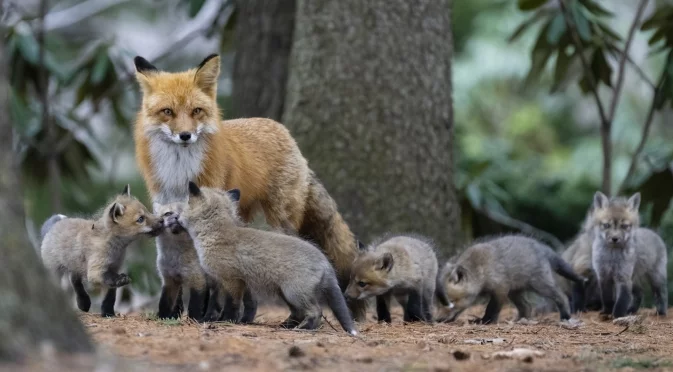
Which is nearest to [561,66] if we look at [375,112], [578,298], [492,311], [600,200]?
[600,200]

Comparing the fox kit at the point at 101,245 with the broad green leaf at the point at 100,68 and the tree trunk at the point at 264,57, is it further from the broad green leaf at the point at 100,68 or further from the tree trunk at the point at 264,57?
the broad green leaf at the point at 100,68

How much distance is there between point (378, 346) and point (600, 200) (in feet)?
15.6

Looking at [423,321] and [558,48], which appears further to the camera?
[558,48]

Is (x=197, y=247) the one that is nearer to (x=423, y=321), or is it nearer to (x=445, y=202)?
(x=423, y=321)

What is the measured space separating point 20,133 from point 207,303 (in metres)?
6.00

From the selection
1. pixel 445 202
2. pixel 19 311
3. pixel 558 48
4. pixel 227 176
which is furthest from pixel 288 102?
pixel 19 311

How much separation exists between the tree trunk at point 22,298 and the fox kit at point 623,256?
631cm

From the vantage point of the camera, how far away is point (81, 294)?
8.26 m

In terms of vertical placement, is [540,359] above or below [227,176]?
below

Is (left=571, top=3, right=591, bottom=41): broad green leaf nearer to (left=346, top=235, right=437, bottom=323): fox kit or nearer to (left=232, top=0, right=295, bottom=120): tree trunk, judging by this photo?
(left=232, top=0, right=295, bottom=120): tree trunk

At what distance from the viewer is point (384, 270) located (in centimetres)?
886

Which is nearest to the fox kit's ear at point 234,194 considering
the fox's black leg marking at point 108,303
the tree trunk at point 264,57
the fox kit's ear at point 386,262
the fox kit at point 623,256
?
the fox's black leg marking at point 108,303

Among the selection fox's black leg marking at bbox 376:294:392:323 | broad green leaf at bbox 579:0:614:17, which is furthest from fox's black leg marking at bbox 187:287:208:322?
broad green leaf at bbox 579:0:614:17

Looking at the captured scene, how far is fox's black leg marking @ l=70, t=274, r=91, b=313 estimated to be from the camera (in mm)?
8203
